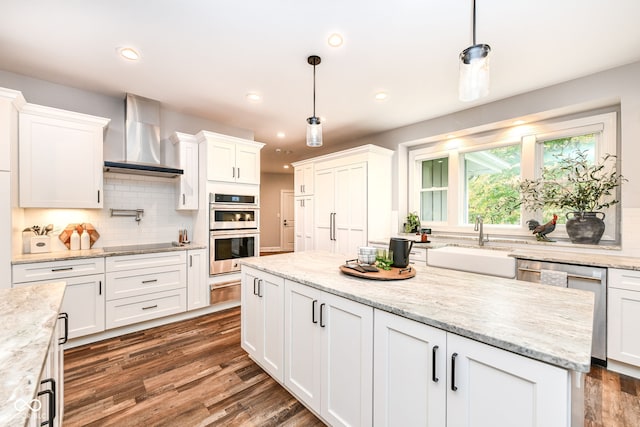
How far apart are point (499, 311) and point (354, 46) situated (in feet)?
7.00

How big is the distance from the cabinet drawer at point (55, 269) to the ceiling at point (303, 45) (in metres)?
1.83

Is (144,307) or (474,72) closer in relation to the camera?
(474,72)

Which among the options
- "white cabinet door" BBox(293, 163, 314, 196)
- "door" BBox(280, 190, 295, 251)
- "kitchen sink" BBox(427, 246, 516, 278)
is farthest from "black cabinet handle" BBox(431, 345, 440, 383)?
"door" BBox(280, 190, 295, 251)

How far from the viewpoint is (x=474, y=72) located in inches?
52.5

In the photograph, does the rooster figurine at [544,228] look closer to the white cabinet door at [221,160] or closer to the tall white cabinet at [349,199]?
the tall white cabinet at [349,199]

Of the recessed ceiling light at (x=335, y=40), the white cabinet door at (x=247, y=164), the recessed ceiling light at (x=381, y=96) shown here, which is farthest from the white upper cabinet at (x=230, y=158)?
the recessed ceiling light at (x=335, y=40)

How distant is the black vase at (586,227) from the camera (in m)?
2.67

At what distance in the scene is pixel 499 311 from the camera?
1.14 metres

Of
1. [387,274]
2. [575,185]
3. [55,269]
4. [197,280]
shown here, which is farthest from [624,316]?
[55,269]

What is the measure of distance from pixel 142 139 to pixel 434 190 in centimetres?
408

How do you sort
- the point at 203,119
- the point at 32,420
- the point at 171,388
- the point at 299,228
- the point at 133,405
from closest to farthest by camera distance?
the point at 32,420 → the point at 133,405 → the point at 171,388 → the point at 203,119 → the point at 299,228

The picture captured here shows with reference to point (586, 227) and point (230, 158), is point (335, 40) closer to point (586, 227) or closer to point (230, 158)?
point (230, 158)

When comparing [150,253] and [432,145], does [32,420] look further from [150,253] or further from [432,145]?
[432,145]

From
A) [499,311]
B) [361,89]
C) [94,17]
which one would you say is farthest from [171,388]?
[361,89]
